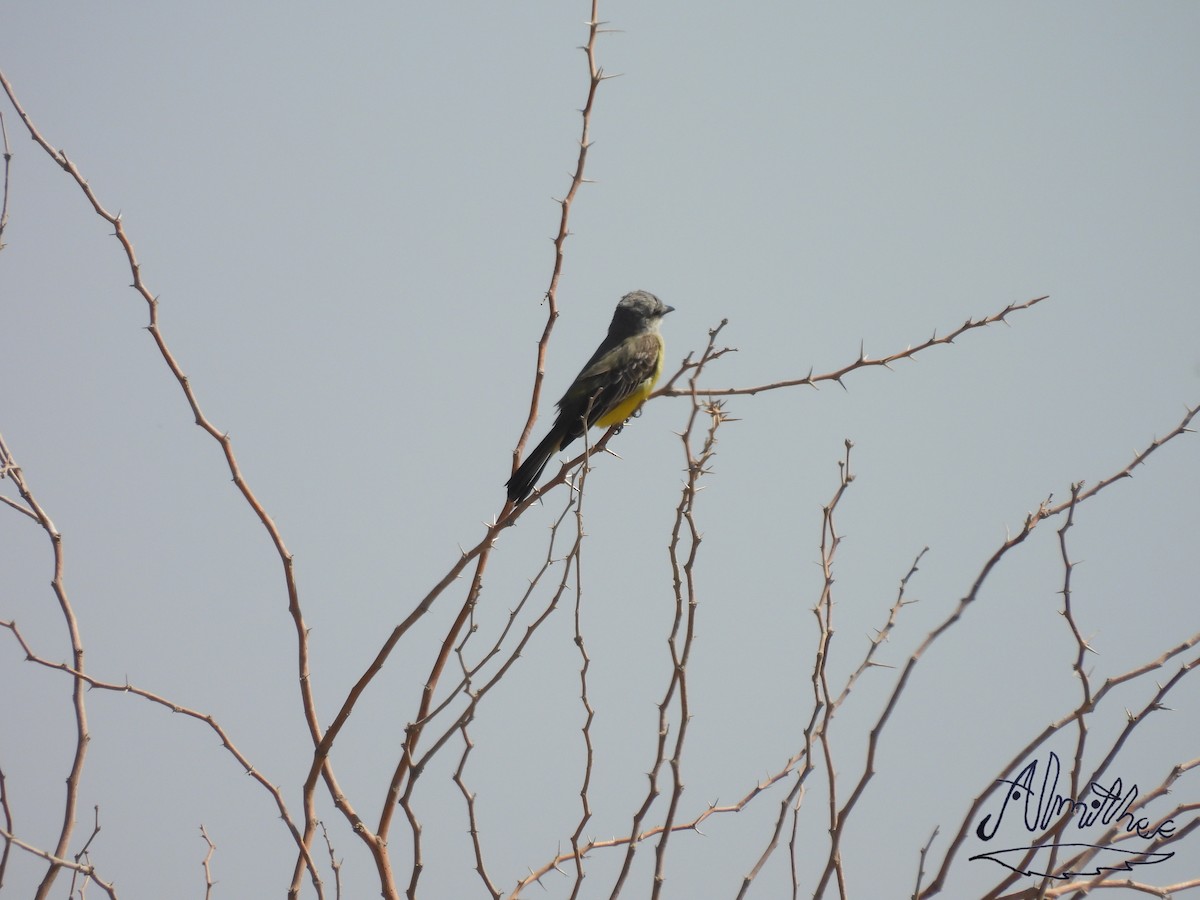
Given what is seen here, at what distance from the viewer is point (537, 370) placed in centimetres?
411

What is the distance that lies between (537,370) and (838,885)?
2025 millimetres

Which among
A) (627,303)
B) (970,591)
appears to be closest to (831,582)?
(970,591)

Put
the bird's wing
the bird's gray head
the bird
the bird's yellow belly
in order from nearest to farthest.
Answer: the bird, the bird's wing, the bird's yellow belly, the bird's gray head

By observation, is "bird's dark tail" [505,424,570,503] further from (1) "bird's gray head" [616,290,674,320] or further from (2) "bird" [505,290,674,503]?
(1) "bird's gray head" [616,290,674,320]

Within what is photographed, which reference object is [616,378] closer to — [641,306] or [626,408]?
[626,408]

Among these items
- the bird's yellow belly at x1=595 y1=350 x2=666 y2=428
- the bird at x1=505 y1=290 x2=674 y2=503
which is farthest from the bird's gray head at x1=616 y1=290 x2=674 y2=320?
the bird's yellow belly at x1=595 y1=350 x2=666 y2=428

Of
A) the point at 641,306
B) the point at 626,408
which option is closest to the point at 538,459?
the point at 626,408

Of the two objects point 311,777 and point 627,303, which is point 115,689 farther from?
point 627,303

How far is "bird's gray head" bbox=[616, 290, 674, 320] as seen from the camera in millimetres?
7824

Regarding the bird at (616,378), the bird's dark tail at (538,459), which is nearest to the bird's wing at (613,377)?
the bird at (616,378)

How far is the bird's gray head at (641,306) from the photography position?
308 inches

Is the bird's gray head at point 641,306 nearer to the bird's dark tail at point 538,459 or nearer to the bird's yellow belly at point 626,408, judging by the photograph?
the bird's yellow belly at point 626,408

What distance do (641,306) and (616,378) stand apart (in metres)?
1.12

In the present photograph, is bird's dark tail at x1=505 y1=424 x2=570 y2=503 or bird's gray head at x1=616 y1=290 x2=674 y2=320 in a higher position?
bird's gray head at x1=616 y1=290 x2=674 y2=320
